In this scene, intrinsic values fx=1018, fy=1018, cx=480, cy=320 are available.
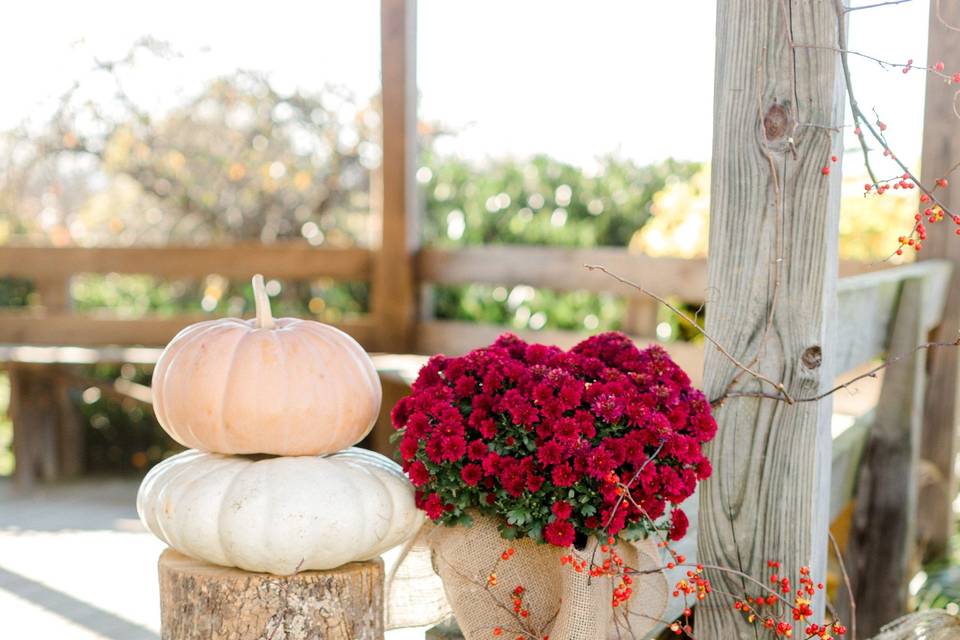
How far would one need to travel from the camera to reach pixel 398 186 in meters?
4.83

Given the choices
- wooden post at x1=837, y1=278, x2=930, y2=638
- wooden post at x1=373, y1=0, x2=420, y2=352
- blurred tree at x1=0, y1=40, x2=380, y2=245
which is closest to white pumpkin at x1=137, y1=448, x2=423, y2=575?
wooden post at x1=837, y1=278, x2=930, y2=638

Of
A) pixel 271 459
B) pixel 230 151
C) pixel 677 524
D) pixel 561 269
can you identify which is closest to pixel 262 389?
pixel 271 459

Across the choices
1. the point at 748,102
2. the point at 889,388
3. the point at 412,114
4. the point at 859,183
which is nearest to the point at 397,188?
the point at 412,114

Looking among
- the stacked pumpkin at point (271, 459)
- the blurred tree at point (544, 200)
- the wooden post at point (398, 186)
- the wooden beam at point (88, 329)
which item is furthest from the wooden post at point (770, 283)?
the blurred tree at point (544, 200)

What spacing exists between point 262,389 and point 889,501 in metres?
2.42

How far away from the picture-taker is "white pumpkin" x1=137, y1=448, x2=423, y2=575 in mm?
A: 1648

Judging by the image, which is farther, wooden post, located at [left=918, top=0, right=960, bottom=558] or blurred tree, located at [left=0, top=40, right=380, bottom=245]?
blurred tree, located at [left=0, top=40, right=380, bottom=245]

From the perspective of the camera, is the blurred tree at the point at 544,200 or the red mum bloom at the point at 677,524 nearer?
the red mum bloom at the point at 677,524

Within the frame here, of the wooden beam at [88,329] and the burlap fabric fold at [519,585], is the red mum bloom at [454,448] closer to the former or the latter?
the burlap fabric fold at [519,585]

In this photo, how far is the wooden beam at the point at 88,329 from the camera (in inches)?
206

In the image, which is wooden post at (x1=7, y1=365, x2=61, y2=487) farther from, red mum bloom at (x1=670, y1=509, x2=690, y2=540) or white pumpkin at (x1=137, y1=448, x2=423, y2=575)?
red mum bloom at (x1=670, y1=509, x2=690, y2=540)

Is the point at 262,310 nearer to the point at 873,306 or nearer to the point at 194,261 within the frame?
the point at 873,306

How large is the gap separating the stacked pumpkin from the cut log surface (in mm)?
29

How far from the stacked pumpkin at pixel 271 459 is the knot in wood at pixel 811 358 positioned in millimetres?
713
